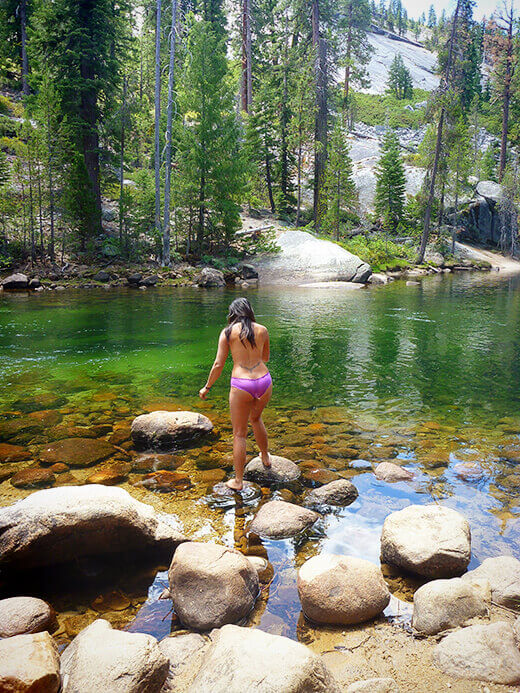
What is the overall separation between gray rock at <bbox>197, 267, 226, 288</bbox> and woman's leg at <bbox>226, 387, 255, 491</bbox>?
20623mm

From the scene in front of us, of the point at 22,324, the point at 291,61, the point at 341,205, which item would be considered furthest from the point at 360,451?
the point at 291,61

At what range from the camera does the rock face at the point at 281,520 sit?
433 centimetres

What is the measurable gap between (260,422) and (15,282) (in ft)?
68.3

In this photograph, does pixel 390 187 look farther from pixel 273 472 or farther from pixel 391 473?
pixel 273 472

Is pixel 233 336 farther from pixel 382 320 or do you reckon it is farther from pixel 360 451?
pixel 382 320

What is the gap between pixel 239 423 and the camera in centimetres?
509

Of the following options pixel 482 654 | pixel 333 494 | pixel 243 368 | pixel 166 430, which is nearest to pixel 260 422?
pixel 243 368

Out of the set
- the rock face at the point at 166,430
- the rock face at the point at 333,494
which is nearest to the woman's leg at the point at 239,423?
the rock face at the point at 333,494

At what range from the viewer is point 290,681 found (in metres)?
2.25

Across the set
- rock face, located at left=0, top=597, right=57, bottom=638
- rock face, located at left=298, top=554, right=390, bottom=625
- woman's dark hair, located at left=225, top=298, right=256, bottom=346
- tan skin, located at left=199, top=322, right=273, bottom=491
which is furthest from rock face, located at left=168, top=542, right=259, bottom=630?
woman's dark hair, located at left=225, top=298, right=256, bottom=346

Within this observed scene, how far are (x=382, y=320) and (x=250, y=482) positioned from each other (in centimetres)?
1160

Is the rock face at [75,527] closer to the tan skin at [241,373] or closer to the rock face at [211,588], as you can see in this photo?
the rock face at [211,588]

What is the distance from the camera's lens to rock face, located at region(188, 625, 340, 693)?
7.38 feet

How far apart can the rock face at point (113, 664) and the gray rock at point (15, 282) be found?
74.4 feet
